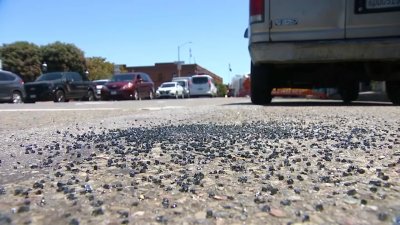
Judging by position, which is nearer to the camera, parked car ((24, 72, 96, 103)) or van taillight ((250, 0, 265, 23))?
van taillight ((250, 0, 265, 23))

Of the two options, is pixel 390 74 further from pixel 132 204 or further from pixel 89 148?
pixel 132 204

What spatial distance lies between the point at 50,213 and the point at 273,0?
19.7ft

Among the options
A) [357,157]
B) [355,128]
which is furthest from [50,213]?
[355,128]

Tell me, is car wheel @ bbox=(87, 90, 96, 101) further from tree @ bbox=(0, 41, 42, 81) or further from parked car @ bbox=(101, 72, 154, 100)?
tree @ bbox=(0, 41, 42, 81)

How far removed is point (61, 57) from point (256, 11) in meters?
66.4

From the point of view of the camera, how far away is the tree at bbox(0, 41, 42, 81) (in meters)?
67.3

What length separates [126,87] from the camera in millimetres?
23875

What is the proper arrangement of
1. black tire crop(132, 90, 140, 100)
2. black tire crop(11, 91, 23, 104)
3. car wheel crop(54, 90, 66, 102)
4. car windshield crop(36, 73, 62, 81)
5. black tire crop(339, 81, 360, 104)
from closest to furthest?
black tire crop(339, 81, 360, 104), black tire crop(11, 91, 23, 104), car wheel crop(54, 90, 66, 102), car windshield crop(36, 73, 62, 81), black tire crop(132, 90, 140, 100)

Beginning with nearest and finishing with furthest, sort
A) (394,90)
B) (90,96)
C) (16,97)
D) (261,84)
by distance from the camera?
(261,84), (394,90), (16,97), (90,96)

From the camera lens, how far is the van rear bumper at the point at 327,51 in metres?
6.72

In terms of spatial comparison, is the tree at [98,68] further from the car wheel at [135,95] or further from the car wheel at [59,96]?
the car wheel at [59,96]

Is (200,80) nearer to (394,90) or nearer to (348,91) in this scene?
(348,91)

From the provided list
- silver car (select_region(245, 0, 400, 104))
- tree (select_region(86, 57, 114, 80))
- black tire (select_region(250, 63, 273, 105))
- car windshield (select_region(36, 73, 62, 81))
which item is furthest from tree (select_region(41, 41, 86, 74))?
silver car (select_region(245, 0, 400, 104))

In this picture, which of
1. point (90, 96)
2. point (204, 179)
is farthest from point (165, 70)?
point (204, 179)
